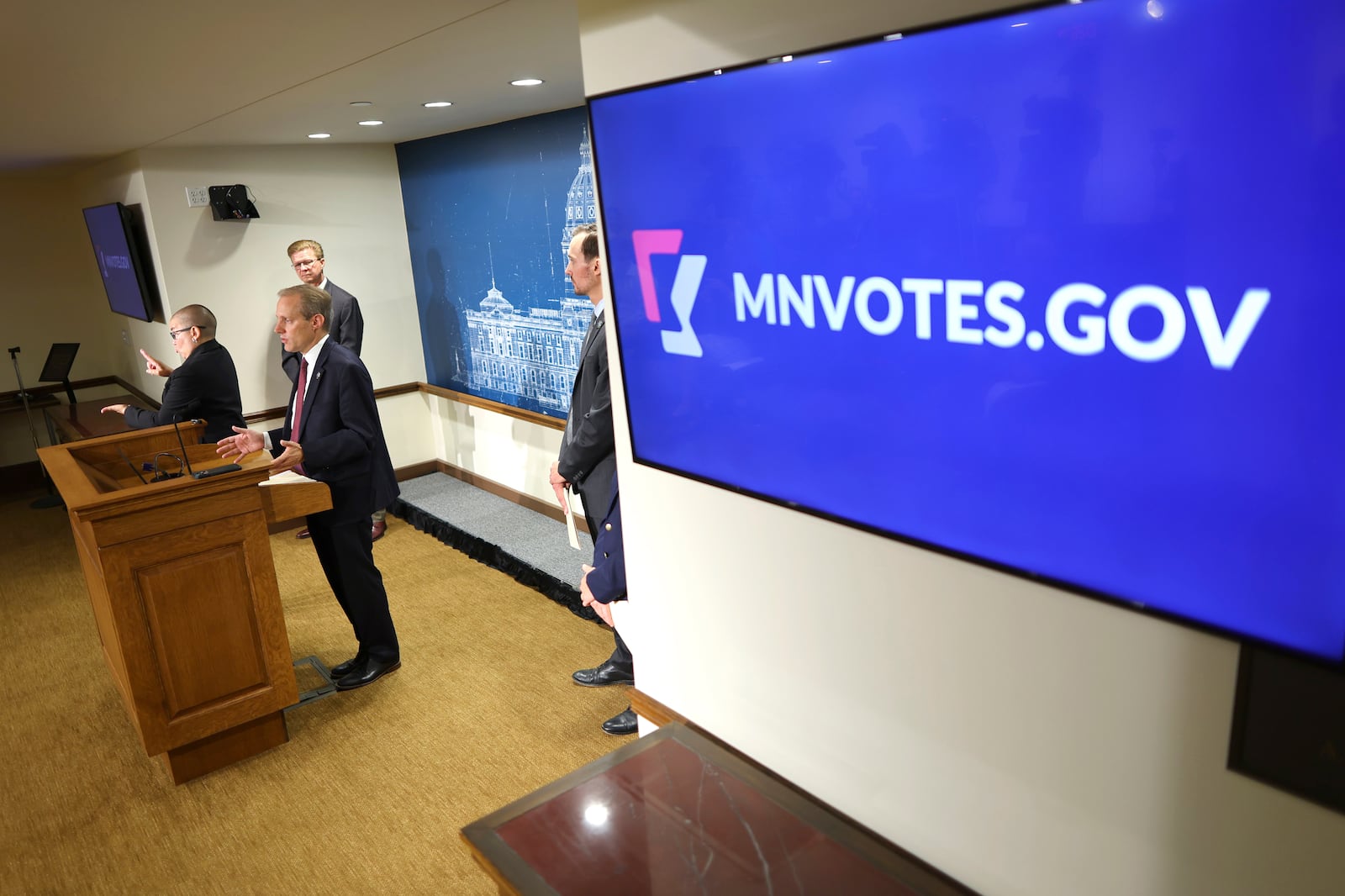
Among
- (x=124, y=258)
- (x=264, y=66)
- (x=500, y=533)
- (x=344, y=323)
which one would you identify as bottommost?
(x=500, y=533)

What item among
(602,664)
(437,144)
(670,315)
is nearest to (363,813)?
(602,664)

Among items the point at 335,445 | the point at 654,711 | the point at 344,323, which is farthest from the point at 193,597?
the point at 344,323

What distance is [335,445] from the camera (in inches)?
135

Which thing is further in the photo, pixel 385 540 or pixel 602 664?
pixel 385 540

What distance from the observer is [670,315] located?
6.17ft

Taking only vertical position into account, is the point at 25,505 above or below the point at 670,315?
below

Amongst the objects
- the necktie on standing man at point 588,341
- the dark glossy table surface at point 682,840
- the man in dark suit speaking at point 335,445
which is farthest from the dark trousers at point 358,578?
the dark glossy table surface at point 682,840

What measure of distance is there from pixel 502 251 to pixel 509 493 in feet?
4.97

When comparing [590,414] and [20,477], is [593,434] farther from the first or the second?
[20,477]

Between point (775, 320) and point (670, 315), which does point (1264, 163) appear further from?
point (670, 315)

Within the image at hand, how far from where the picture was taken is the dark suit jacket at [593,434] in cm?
308

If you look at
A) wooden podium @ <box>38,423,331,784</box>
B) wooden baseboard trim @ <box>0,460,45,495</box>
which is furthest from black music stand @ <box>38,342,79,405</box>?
wooden podium @ <box>38,423,331,784</box>

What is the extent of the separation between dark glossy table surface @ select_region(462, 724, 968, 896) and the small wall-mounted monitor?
494 cm

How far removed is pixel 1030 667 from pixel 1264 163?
81cm
